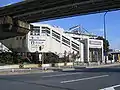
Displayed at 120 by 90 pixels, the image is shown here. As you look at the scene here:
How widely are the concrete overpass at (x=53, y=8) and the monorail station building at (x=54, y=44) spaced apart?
14730 millimetres

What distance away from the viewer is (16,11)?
41500 millimetres

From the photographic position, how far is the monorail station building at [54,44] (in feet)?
203

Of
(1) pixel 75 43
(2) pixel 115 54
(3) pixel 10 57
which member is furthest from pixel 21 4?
(2) pixel 115 54

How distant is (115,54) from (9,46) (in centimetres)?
4135

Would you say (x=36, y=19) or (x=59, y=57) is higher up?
(x=36, y=19)

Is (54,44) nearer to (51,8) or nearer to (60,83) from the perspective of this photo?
(51,8)

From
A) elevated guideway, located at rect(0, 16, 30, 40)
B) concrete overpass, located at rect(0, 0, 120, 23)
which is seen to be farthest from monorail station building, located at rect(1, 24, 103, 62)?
concrete overpass, located at rect(0, 0, 120, 23)

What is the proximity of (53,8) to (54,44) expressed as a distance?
30386 mm

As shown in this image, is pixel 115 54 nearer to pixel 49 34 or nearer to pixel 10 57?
pixel 49 34

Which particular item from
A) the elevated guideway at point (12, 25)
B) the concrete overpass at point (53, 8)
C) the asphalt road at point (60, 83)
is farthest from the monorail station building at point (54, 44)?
the asphalt road at point (60, 83)

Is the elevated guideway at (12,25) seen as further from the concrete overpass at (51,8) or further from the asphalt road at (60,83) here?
the asphalt road at (60,83)

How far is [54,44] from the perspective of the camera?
67.9 m

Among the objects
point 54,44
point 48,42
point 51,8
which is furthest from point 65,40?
point 51,8

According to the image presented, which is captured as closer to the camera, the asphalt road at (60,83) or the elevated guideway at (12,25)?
the asphalt road at (60,83)
